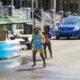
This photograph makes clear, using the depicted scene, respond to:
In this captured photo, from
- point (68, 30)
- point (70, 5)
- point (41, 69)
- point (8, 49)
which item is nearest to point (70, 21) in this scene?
point (68, 30)

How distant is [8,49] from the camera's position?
1297 cm

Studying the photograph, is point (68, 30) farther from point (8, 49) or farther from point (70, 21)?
point (8, 49)

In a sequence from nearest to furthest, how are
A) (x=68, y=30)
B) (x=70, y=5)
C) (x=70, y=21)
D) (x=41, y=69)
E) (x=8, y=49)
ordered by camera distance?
(x=41, y=69)
(x=8, y=49)
(x=68, y=30)
(x=70, y=21)
(x=70, y=5)

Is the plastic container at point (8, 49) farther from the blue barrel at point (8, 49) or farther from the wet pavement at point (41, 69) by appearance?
the wet pavement at point (41, 69)

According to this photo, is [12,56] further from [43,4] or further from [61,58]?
[43,4]

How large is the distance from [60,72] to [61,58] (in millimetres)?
3363

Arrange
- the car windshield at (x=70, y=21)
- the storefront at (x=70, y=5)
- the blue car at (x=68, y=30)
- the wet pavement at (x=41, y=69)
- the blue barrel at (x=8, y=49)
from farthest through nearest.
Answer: the storefront at (x=70, y=5)
the car windshield at (x=70, y=21)
the blue car at (x=68, y=30)
the blue barrel at (x=8, y=49)
the wet pavement at (x=41, y=69)

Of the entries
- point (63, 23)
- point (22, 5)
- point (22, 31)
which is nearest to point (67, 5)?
point (22, 5)

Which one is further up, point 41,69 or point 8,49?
point 8,49

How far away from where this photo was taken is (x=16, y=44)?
44.1 feet

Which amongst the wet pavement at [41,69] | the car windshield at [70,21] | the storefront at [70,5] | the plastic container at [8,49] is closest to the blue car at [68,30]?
the car windshield at [70,21]

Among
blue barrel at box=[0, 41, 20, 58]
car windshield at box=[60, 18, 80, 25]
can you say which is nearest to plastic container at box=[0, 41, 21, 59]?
blue barrel at box=[0, 41, 20, 58]

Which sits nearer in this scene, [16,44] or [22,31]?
[16,44]

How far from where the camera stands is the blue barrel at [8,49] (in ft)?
42.0
